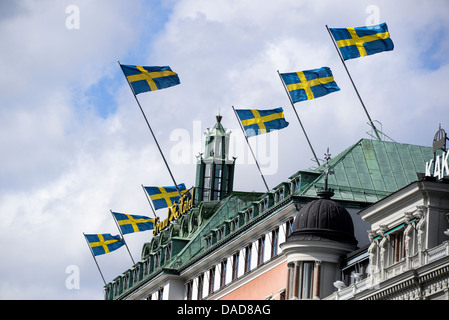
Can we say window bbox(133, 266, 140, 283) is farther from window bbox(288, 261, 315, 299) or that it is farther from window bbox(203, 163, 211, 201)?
window bbox(288, 261, 315, 299)

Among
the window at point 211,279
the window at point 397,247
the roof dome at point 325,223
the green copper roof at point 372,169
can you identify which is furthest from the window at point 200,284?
the window at point 397,247

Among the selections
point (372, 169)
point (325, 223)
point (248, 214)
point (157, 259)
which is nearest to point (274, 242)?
point (248, 214)

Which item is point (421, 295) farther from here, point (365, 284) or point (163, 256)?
point (163, 256)

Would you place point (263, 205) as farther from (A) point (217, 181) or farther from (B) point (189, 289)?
(A) point (217, 181)

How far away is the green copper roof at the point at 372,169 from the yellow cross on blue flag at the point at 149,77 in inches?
648

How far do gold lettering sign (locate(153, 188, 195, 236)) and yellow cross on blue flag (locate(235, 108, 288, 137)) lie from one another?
868 inches

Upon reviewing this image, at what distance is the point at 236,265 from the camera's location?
11000 centimetres

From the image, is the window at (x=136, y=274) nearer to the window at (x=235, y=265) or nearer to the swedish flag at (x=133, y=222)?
the swedish flag at (x=133, y=222)

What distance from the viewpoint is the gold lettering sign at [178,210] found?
130875 mm

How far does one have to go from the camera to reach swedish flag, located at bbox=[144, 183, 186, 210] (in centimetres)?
13312

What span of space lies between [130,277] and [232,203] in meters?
16.0

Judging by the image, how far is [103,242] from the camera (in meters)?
139

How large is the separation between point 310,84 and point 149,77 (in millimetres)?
17346
